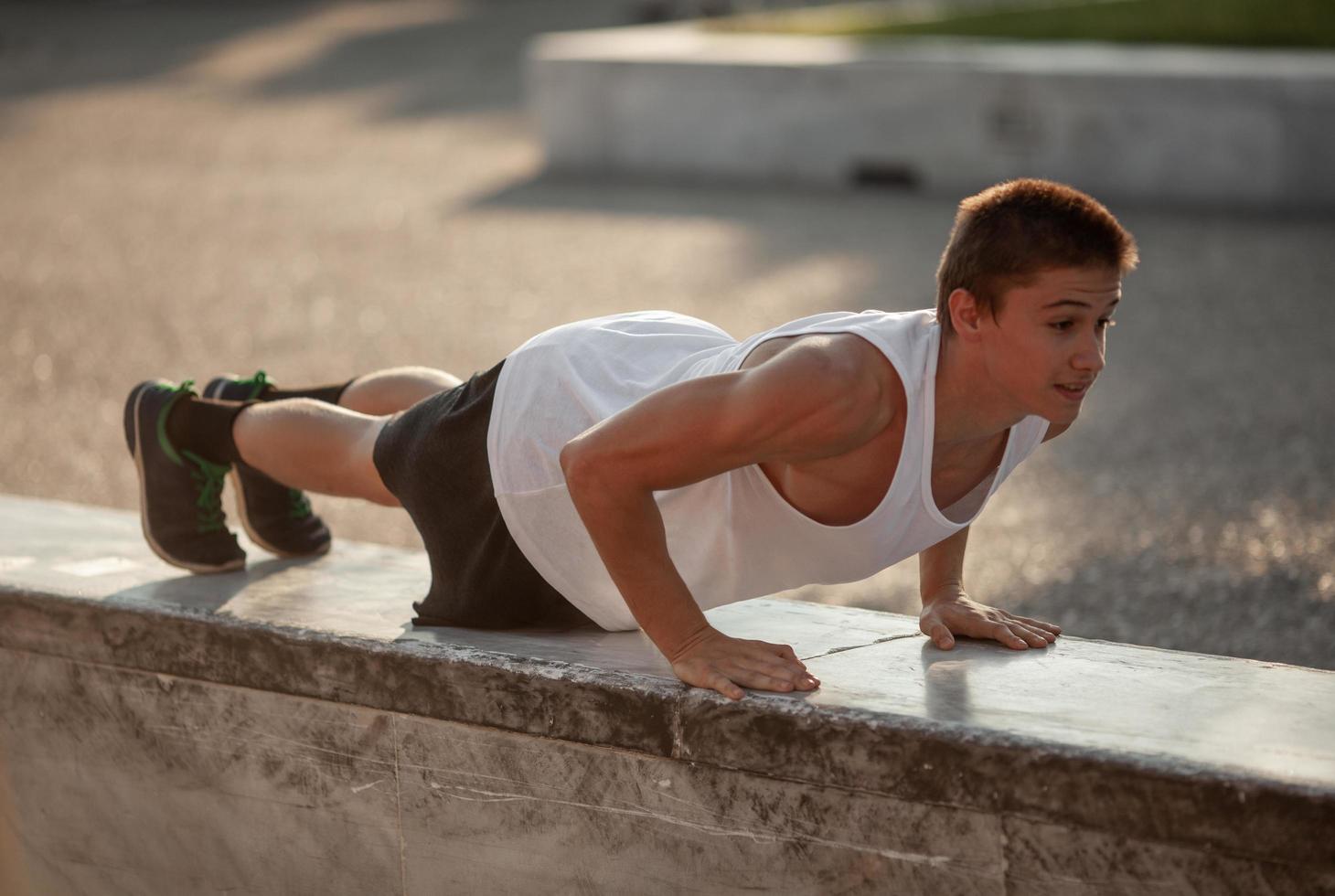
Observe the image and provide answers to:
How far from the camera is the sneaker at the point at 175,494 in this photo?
318cm

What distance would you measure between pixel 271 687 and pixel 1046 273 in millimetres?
1445

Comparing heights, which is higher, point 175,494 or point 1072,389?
point 1072,389

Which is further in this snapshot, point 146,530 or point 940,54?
point 940,54

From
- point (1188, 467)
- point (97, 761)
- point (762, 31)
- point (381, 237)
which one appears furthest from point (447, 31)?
point (97, 761)

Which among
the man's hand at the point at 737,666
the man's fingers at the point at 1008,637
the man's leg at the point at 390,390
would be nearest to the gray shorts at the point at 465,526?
the man's leg at the point at 390,390

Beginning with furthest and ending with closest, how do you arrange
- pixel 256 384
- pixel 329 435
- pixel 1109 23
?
pixel 1109 23
pixel 256 384
pixel 329 435

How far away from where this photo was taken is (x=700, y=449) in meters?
2.34

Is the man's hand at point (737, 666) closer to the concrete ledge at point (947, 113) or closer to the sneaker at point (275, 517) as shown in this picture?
the sneaker at point (275, 517)

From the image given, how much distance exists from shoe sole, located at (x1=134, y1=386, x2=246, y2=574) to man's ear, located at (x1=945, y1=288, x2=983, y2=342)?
157 cm

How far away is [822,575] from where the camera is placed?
276 cm

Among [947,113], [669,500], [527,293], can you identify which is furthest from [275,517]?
[947,113]

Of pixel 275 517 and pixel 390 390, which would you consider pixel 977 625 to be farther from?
pixel 275 517

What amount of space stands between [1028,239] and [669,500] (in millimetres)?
752

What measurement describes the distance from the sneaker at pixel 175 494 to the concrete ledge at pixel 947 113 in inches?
285
